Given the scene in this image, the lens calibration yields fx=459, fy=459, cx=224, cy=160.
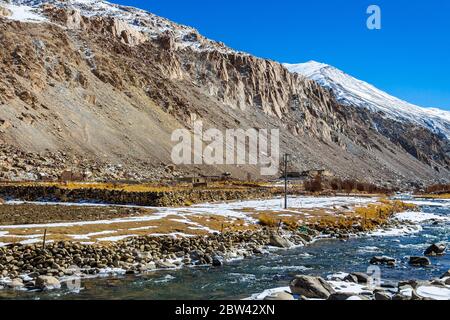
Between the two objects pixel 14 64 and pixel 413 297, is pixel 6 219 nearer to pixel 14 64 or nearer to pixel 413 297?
pixel 413 297

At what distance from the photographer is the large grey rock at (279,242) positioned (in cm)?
3144

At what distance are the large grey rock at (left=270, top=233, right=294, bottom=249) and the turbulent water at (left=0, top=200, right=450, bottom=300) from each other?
103 cm

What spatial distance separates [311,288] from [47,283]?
10269 mm

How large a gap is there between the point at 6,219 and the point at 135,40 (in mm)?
130828

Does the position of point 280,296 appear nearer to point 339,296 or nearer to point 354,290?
point 339,296

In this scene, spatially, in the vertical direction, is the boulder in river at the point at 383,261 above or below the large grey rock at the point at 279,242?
below

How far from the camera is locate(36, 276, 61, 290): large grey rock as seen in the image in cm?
1797

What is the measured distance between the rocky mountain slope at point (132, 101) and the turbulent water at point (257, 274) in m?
53.3

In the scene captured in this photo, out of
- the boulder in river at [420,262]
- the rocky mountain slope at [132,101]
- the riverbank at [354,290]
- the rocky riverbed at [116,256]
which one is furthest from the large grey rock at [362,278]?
the rocky mountain slope at [132,101]

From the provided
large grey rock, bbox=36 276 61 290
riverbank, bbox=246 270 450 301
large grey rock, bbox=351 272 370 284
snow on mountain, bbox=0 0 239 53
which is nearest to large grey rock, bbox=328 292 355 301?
riverbank, bbox=246 270 450 301

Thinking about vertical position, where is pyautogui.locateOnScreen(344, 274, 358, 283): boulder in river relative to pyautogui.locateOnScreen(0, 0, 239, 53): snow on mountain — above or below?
below

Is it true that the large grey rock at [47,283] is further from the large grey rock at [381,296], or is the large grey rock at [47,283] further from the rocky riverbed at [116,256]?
the large grey rock at [381,296]

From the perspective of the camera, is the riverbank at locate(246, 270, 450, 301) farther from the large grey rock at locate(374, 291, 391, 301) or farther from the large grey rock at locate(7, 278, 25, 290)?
the large grey rock at locate(7, 278, 25, 290)

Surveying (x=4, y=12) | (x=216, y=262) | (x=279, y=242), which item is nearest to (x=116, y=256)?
(x=216, y=262)
